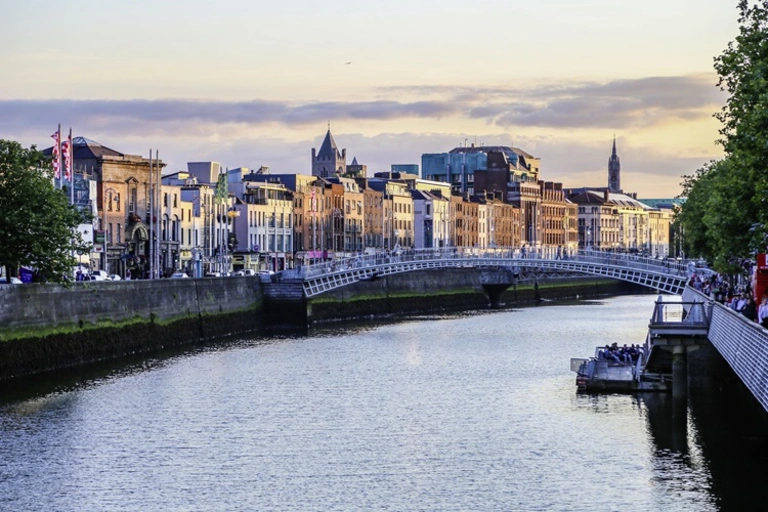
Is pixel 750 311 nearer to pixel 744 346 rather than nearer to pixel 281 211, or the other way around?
pixel 744 346

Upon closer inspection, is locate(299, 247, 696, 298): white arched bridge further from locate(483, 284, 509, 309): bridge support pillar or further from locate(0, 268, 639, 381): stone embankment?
locate(483, 284, 509, 309): bridge support pillar

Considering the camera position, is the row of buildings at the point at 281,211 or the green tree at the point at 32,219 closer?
the green tree at the point at 32,219

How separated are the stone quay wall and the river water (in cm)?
159

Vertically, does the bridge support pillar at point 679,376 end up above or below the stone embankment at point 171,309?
below

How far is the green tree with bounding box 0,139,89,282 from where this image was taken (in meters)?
52.5

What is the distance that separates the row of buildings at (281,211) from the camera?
96.2 m

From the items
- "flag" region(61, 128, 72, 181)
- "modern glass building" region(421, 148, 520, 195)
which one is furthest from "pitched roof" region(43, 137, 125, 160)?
"modern glass building" region(421, 148, 520, 195)

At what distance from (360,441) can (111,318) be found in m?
24.7

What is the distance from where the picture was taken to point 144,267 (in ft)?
319

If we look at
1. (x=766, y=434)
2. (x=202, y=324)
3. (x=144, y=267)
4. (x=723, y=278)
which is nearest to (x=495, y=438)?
(x=766, y=434)

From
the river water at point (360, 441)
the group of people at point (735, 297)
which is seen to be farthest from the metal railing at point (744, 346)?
the river water at point (360, 441)

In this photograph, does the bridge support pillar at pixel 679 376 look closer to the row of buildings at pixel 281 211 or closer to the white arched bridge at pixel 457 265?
the white arched bridge at pixel 457 265

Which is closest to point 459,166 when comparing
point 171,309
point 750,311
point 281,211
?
point 281,211

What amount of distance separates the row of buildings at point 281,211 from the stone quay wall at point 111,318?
512cm
